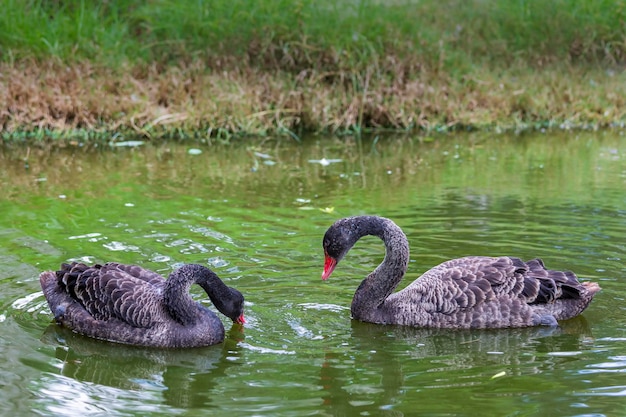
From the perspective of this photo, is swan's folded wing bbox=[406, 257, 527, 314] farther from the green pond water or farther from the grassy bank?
the grassy bank

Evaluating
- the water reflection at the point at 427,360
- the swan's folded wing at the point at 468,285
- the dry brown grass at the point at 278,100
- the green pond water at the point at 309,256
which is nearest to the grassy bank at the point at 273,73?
the dry brown grass at the point at 278,100

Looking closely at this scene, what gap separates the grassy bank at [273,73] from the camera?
1183 centimetres

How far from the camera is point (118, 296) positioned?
5.39 m

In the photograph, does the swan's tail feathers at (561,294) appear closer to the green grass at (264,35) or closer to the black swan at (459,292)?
the black swan at (459,292)

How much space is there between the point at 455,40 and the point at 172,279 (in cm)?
1103

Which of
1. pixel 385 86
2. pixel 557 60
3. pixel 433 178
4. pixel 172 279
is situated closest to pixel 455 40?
pixel 557 60

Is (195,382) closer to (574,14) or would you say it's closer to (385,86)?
(385,86)

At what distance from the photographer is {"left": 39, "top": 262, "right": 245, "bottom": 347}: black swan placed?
5227 mm

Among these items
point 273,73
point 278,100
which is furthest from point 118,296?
point 273,73

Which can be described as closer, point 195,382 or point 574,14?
point 195,382

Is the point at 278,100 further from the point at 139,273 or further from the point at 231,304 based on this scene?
the point at 231,304

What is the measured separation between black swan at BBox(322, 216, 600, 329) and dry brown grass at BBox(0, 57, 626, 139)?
6.36m

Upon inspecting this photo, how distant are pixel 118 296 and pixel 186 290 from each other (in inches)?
15.7

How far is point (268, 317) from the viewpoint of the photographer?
555cm
